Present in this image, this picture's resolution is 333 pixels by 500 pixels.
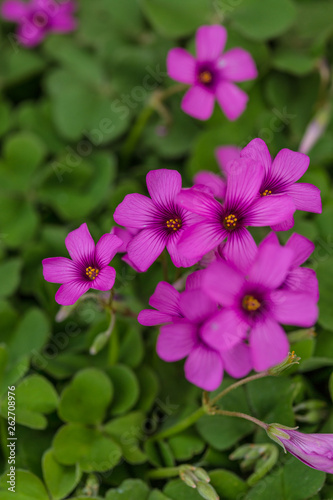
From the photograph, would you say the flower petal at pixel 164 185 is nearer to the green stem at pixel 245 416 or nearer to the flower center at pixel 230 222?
the flower center at pixel 230 222

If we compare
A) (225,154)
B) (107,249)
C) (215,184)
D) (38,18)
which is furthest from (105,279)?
(38,18)

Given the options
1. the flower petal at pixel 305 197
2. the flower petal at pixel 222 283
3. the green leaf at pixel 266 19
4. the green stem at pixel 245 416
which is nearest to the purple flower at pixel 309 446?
the green stem at pixel 245 416

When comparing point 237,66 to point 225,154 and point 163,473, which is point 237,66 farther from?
point 163,473

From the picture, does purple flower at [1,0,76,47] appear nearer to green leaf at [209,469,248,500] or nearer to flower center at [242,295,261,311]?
flower center at [242,295,261,311]

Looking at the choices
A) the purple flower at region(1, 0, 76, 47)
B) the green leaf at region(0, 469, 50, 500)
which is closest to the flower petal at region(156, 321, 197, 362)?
the green leaf at region(0, 469, 50, 500)

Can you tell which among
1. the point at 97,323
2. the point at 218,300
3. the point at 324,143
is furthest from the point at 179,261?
the point at 324,143

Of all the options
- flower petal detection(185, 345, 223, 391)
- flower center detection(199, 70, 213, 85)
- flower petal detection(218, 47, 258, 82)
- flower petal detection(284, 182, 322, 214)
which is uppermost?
flower petal detection(284, 182, 322, 214)
